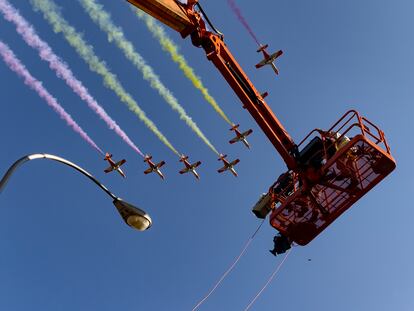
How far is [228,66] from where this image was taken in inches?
970

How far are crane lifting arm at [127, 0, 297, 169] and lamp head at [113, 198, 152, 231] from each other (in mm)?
11953

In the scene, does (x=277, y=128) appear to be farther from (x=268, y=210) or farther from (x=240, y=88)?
(x=268, y=210)

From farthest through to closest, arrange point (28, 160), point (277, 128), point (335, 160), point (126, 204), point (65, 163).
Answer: point (277, 128) → point (335, 160) → point (126, 204) → point (65, 163) → point (28, 160)

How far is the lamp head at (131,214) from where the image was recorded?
37.6ft

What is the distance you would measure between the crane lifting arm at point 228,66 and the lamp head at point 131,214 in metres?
12.0

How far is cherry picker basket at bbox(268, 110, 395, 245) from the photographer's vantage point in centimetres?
2197

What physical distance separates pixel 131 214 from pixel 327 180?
537 inches

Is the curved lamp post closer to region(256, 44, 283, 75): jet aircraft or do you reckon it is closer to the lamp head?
the lamp head

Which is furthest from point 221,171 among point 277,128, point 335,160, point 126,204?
point 126,204

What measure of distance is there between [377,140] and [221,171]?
24258 millimetres

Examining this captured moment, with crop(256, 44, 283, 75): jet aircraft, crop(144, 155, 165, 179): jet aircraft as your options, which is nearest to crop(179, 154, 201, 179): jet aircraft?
crop(144, 155, 165, 179): jet aircraft

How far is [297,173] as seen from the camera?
80.9 ft

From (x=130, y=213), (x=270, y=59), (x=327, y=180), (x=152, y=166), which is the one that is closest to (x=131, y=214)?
(x=130, y=213)

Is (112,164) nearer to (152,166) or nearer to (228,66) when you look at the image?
(152,166)
